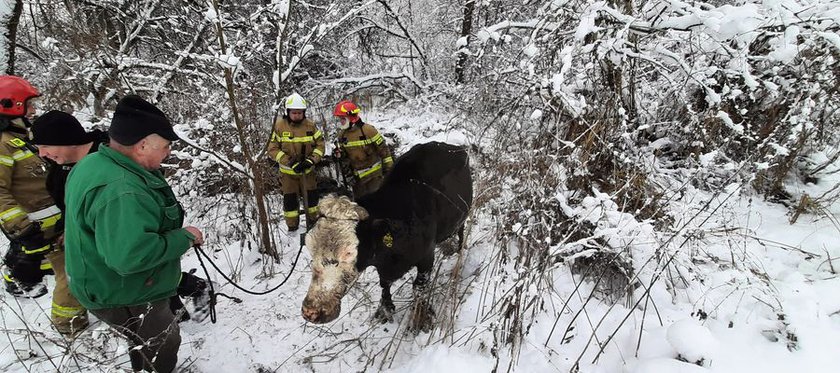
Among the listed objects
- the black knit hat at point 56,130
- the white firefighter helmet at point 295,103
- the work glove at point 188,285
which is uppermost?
the black knit hat at point 56,130

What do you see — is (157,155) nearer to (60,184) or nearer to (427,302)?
(60,184)

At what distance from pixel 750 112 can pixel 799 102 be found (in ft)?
1.74

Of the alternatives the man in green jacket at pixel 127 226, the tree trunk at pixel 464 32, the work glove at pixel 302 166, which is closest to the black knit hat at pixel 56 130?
the man in green jacket at pixel 127 226

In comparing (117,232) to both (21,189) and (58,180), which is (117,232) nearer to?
(58,180)

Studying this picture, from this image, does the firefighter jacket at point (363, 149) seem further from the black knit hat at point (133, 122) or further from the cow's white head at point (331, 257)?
the black knit hat at point (133, 122)

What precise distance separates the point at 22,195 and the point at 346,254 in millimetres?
2859

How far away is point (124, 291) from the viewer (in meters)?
2.06

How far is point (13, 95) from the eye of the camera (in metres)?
2.93

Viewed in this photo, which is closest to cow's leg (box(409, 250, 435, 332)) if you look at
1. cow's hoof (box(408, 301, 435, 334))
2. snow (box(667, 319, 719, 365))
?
cow's hoof (box(408, 301, 435, 334))

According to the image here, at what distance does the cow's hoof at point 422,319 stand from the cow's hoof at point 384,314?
0.31 metres

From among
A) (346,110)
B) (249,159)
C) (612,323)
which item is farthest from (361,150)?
(612,323)

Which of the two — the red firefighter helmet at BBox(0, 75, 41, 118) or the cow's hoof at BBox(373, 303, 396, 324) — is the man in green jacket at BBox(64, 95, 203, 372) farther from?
the red firefighter helmet at BBox(0, 75, 41, 118)

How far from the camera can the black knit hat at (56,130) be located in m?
2.49

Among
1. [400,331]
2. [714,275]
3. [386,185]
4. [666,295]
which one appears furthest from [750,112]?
[400,331]
